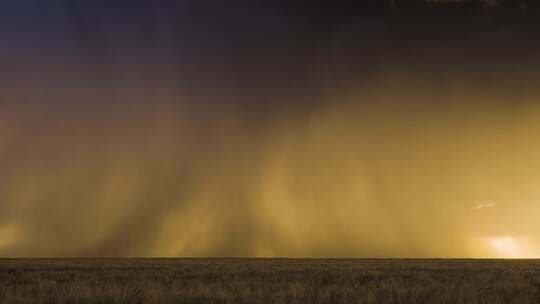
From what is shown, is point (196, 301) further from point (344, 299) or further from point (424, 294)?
point (424, 294)

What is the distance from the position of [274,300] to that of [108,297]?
331cm

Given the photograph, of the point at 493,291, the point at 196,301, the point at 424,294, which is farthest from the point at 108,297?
the point at 493,291

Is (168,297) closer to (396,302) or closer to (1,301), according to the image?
(1,301)

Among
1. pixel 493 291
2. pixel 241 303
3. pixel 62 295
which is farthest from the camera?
pixel 493 291

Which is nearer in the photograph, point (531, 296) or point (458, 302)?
point (458, 302)

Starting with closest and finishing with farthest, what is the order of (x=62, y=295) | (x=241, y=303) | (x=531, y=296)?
(x=241, y=303)
(x=62, y=295)
(x=531, y=296)

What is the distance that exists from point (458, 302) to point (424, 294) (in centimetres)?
131

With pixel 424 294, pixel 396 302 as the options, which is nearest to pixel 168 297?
pixel 396 302

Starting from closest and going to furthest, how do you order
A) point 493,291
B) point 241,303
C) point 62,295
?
point 241,303, point 62,295, point 493,291

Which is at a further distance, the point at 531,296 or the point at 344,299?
the point at 531,296

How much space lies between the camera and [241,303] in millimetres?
11289

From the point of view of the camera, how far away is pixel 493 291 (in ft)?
47.8

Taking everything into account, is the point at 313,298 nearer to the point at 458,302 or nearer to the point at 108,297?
the point at 458,302

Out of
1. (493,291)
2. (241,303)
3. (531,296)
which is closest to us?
(241,303)
